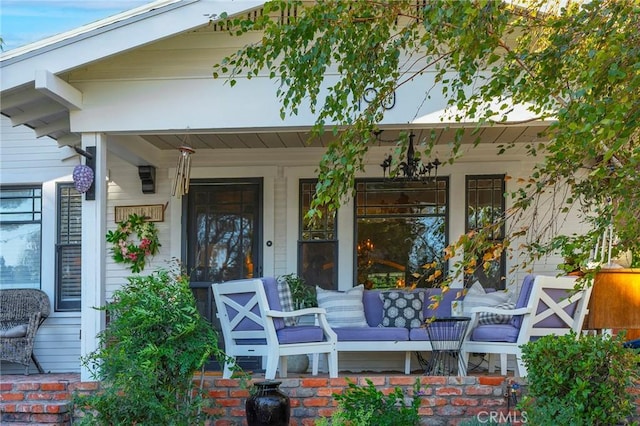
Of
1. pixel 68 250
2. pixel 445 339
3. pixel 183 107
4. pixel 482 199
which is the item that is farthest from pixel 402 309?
pixel 68 250

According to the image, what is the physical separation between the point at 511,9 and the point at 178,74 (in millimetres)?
2671

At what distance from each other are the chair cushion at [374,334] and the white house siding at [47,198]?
287cm

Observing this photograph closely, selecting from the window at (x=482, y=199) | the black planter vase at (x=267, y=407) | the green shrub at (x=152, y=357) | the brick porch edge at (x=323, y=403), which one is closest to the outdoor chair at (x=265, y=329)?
the brick porch edge at (x=323, y=403)

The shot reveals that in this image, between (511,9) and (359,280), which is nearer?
(511,9)

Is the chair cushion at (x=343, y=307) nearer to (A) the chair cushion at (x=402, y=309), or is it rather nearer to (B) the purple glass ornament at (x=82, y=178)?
(A) the chair cushion at (x=402, y=309)

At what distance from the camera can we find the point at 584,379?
3764mm

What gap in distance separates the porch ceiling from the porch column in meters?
0.61

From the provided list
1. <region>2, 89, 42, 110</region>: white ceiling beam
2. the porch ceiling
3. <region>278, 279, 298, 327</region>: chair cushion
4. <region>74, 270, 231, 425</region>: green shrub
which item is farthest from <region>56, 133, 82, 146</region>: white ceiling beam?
<region>74, 270, 231, 425</region>: green shrub

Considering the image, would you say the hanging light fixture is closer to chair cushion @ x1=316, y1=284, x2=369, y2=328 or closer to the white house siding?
chair cushion @ x1=316, y1=284, x2=369, y2=328

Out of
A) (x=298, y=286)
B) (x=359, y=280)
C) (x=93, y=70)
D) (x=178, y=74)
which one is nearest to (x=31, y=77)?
(x=93, y=70)

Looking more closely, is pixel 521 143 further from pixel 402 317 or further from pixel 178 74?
pixel 178 74

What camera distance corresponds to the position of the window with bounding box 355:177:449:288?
6531 millimetres

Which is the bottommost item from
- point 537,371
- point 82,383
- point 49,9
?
point 82,383

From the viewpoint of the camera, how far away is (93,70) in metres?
4.95
